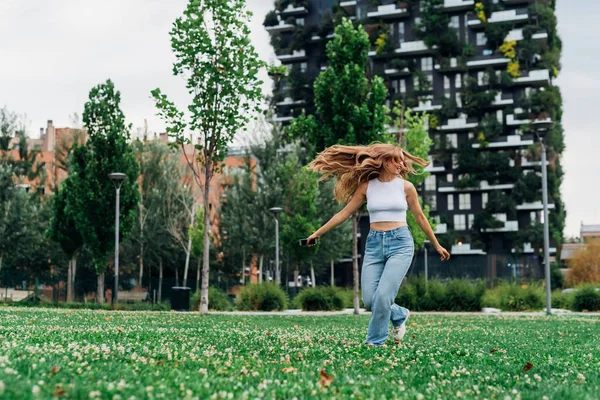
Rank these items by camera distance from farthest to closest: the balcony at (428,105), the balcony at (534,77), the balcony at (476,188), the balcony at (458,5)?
the balcony at (458,5)
the balcony at (428,105)
the balcony at (534,77)
the balcony at (476,188)

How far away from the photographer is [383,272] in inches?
320

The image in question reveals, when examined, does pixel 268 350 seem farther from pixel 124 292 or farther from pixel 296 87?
pixel 296 87

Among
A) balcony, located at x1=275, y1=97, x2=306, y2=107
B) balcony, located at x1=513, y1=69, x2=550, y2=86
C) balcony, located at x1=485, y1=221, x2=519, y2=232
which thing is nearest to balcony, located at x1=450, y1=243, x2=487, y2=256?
balcony, located at x1=485, y1=221, x2=519, y2=232

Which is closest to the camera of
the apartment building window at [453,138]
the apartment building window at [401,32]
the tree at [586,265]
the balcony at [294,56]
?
the tree at [586,265]

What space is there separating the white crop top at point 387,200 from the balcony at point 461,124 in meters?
76.5

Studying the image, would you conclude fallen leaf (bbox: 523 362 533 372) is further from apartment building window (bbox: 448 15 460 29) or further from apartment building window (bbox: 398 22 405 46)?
apartment building window (bbox: 398 22 405 46)

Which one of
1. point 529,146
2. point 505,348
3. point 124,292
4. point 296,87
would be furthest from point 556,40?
point 505,348

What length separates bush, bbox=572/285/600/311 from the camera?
31.9 meters

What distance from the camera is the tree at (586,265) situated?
71.5 meters

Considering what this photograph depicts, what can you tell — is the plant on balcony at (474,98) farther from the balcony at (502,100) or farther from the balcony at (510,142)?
the balcony at (510,142)

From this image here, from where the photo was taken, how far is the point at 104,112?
38.6 m

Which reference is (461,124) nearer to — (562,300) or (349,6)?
(349,6)

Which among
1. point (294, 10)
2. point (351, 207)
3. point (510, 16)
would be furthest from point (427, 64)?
point (351, 207)

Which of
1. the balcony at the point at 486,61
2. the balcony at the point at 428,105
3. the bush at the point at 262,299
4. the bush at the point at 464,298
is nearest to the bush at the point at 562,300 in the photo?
the bush at the point at 464,298
